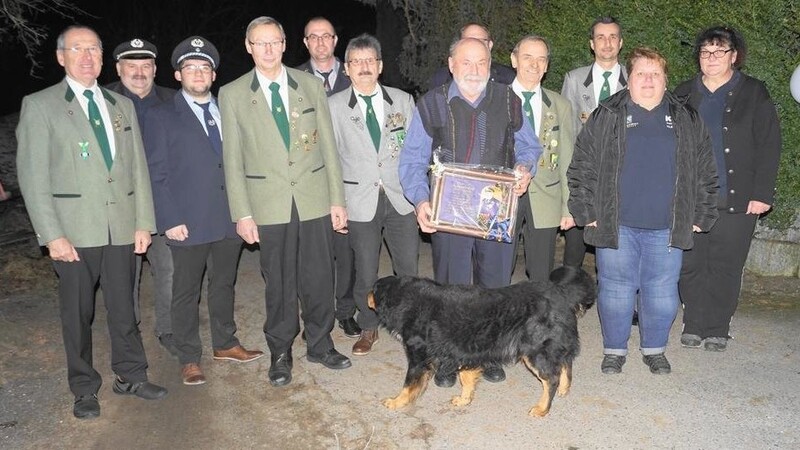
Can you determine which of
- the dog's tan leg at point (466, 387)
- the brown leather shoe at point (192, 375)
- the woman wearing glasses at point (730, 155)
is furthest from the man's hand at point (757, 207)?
the brown leather shoe at point (192, 375)

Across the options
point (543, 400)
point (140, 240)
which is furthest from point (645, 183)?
point (140, 240)

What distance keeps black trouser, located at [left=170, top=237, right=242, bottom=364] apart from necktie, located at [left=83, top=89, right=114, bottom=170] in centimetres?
91

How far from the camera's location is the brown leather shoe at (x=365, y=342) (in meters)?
6.18

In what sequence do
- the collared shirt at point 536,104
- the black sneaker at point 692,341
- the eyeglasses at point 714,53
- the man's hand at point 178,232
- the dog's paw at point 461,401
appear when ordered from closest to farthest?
the dog's paw at point 461,401
the man's hand at point 178,232
the eyeglasses at point 714,53
the collared shirt at point 536,104
the black sneaker at point 692,341

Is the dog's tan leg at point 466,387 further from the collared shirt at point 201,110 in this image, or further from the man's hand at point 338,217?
the collared shirt at point 201,110

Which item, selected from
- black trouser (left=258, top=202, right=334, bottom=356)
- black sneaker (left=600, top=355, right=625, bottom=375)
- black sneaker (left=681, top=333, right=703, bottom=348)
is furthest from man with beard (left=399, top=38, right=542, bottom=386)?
black sneaker (left=681, top=333, right=703, bottom=348)

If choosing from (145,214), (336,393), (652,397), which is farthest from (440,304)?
(145,214)

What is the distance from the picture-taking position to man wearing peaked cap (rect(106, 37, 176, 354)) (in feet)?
20.5

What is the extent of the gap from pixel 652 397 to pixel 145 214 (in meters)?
3.96

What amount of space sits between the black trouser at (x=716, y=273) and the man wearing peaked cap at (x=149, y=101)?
14.7 feet

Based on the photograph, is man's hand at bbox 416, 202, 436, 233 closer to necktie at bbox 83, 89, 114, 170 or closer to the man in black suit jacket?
the man in black suit jacket

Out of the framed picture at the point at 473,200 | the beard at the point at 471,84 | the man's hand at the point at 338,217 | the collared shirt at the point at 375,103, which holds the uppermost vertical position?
the beard at the point at 471,84

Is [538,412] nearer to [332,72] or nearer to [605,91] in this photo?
[605,91]

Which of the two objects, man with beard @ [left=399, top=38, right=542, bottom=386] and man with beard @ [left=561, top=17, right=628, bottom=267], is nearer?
man with beard @ [left=399, top=38, right=542, bottom=386]
